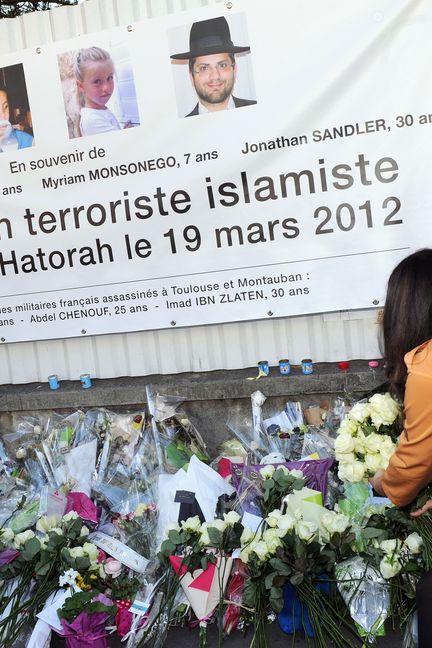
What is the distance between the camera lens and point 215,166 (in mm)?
3859

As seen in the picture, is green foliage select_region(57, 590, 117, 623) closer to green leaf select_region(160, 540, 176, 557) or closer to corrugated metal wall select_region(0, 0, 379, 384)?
green leaf select_region(160, 540, 176, 557)

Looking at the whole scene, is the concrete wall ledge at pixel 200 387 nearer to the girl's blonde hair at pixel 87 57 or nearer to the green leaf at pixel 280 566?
the green leaf at pixel 280 566

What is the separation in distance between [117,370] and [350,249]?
5.48 ft

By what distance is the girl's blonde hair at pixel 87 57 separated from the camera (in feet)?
12.9

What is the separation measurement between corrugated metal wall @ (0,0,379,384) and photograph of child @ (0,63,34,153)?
0.16 metres

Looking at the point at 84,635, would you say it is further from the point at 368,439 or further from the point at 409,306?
the point at 409,306

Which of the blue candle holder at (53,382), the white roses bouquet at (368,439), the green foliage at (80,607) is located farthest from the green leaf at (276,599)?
the blue candle holder at (53,382)

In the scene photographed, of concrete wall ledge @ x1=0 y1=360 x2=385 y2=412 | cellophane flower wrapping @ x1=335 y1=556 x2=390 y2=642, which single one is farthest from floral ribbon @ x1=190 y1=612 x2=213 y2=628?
concrete wall ledge @ x1=0 y1=360 x2=385 y2=412

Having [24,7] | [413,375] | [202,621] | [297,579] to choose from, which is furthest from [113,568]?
[24,7]

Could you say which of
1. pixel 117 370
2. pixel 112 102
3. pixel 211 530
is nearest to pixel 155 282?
pixel 117 370

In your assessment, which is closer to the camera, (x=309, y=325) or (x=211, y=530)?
(x=211, y=530)

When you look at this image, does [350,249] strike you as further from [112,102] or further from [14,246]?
[14,246]

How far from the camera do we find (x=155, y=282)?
4.04 metres

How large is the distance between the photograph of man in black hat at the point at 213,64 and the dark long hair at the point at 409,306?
5.32 feet
